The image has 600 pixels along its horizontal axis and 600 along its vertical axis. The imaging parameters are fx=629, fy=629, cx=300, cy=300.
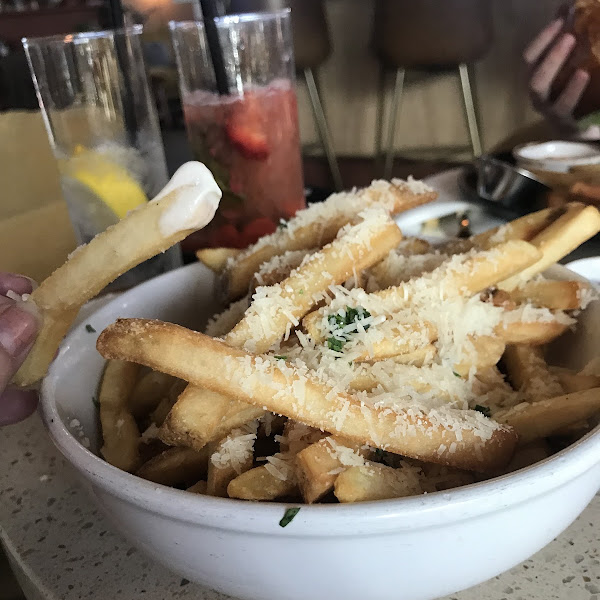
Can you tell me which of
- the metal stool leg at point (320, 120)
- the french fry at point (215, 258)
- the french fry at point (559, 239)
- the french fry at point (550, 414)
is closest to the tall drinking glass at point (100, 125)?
the french fry at point (215, 258)

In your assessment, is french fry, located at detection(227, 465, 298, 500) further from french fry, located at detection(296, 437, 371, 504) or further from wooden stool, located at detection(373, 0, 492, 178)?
wooden stool, located at detection(373, 0, 492, 178)

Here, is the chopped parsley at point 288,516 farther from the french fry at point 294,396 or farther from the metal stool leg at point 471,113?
the metal stool leg at point 471,113

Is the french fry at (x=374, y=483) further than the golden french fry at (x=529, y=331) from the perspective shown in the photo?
No

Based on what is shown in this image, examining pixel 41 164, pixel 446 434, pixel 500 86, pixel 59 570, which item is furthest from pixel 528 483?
pixel 500 86

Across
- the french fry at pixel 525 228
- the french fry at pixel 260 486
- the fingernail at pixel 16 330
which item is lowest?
the french fry at pixel 260 486

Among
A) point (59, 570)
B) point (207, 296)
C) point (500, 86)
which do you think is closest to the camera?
point (59, 570)

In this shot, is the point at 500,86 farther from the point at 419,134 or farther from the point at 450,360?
the point at 450,360

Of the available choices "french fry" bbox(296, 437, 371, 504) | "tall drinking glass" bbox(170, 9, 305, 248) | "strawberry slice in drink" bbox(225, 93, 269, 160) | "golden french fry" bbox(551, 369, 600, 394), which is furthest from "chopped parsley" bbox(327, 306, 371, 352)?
"strawberry slice in drink" bbox(225, 93, 269, 160)

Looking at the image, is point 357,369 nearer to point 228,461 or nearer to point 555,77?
point 228,461
